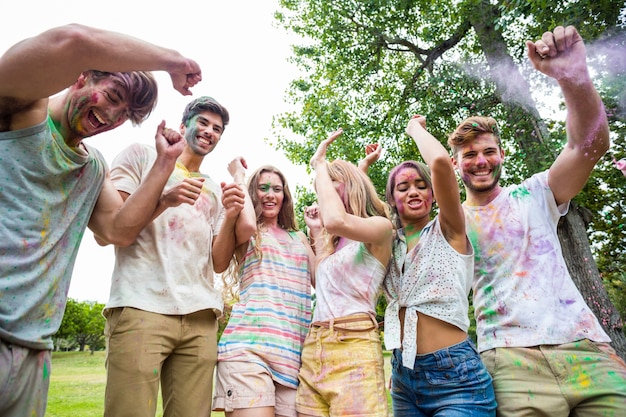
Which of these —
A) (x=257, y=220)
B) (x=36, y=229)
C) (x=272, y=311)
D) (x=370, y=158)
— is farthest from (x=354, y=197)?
(x=36, y=229)

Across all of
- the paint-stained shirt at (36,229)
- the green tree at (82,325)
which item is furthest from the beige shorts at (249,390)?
the green tree at (82,325)

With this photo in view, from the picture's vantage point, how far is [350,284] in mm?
2701

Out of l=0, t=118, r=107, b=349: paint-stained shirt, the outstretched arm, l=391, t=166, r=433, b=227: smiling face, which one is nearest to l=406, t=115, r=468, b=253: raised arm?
l=391, t=166, r=433, b=227: smiling face

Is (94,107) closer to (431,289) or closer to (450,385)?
(431,289)

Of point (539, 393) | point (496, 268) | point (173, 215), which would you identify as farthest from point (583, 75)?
point (173, 215)

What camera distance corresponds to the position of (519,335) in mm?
2262

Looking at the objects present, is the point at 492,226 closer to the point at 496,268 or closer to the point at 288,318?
the point at 496,268

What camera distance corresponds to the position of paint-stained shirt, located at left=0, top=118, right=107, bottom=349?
164cm

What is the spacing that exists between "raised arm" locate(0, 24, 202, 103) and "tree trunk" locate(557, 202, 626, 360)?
6.64m

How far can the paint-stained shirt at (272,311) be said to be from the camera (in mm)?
2588

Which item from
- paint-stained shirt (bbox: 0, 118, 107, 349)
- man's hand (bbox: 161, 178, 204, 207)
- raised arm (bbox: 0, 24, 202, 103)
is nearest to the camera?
raised arm (bbox: 0, 24, 202, 103)

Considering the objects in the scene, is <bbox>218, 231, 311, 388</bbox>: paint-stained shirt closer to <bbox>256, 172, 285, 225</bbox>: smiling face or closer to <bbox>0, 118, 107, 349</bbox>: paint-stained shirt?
<bbox>256, 172, 285, 225</bbox>: smiling face

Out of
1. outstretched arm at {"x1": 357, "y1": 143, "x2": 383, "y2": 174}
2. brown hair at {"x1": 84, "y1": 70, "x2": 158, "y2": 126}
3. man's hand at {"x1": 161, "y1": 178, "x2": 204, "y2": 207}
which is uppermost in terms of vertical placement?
outstretched arm at {"x1": 357, "y1": 143, "x2": 383, "y2": 174}

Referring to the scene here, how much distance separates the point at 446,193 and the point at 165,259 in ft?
5.56
